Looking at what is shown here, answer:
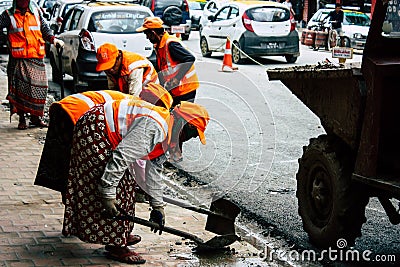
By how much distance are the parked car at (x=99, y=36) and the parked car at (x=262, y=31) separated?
6865 mm

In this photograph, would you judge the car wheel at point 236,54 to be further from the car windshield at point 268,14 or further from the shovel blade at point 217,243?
the shovel blade at point 217,243

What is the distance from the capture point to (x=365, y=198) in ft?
18.6

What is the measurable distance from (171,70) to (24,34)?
2.77 metres

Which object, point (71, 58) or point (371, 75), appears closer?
point (371, 75)

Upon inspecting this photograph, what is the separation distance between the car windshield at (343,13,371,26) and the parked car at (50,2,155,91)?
1393 centimetres

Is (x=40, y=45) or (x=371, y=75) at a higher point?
(x=371, y=75)

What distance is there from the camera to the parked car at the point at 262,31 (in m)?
21.2

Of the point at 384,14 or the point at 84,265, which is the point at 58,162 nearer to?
the point at 84,265

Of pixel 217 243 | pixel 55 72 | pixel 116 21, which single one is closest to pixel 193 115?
pixel 217 243

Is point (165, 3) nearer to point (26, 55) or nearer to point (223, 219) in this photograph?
point (26, 55)

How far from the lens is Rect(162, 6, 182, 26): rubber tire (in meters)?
30.8

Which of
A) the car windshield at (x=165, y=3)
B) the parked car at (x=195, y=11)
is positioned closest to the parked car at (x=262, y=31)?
the car windshield at (x=165, y=3)

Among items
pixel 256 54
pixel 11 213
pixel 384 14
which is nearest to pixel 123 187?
pixel 11 213

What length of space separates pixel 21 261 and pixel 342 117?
260 centimetres
